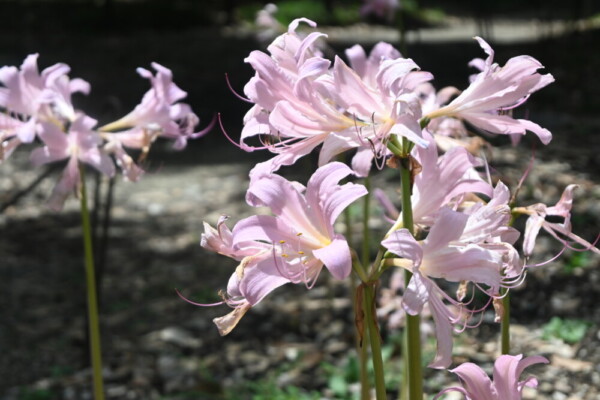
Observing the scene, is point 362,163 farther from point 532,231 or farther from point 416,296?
point 416,296

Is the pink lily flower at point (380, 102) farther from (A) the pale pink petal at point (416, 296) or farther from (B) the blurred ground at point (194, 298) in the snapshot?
(B) the blurred ground at point (194, 298)

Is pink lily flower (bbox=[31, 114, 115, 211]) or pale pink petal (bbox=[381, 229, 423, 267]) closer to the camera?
pale pink petal (bbox=[381, 229, 423, 267])

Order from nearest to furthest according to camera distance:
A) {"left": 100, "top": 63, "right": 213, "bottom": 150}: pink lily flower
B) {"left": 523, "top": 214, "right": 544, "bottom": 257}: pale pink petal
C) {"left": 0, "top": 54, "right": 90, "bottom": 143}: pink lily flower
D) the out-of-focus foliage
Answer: {"left": 523, "top": 214, "right": 544, "bottom": 257}: pale pink petal < {"left": 0, "top": 54, "right": 90, "bottom": 143}: pink lily flower < {"left": 100, "top": 63, "right": 213, "bottom": 150}: pink lily flower < the out-of-focus foliage

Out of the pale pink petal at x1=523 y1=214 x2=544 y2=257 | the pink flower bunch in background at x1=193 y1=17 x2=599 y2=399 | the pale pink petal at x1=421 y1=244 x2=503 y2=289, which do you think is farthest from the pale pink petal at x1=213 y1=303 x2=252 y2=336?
the pale pink petal at x1=523 y1=214 x2=544 y2=257

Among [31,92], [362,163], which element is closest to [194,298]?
[31,92]

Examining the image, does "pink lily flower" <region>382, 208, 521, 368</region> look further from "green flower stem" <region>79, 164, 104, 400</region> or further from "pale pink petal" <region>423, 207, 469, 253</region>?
"green flower stem" <region>79, 164, 104, 400</region>

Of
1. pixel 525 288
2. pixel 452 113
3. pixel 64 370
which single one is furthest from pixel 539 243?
pixel 452 113

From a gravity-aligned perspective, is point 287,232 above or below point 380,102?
below
